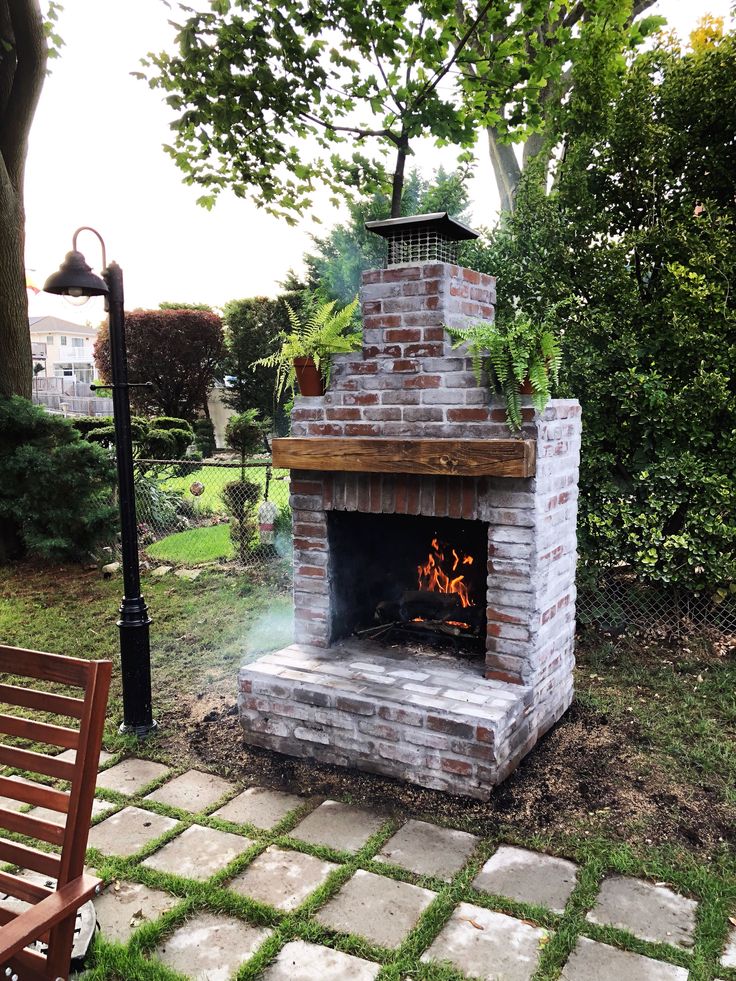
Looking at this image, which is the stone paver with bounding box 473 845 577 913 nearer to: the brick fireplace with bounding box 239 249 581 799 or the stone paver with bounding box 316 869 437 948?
the stone paver with bounding box 316 869 437 948

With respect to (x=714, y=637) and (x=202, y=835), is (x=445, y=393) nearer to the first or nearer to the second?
(x=202, y=835)

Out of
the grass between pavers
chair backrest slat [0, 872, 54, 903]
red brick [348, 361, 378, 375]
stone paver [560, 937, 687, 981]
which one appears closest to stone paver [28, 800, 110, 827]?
the grass between pavers

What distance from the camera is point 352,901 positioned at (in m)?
2.42

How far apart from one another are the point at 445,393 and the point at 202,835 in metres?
2.16

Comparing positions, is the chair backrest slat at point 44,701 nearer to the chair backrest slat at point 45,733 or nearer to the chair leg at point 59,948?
the chair backrest slat at point 45,733

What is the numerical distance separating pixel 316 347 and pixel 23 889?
2.59m

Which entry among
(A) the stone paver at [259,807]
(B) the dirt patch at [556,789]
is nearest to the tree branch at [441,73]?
(B) the dirt patch at [556,789]

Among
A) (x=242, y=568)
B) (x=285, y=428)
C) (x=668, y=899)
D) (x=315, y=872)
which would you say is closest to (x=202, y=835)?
(x=315, y=872)

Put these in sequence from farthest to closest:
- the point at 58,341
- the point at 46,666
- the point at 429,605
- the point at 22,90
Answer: the point at 58,341 → the point at 22,90 → the point at 429,605 → the point at 46,666

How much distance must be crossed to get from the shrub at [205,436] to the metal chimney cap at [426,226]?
13575 millimetres

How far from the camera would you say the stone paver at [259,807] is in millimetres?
2945

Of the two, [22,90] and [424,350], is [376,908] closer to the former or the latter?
[424,350]

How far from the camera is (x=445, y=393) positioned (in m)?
3.36

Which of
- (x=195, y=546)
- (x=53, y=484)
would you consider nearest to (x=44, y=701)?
(x=53, y=484)
